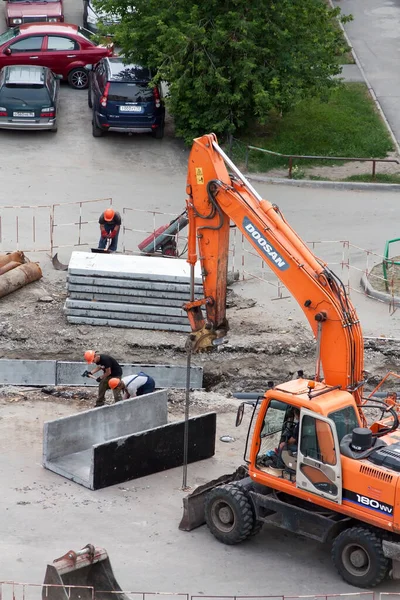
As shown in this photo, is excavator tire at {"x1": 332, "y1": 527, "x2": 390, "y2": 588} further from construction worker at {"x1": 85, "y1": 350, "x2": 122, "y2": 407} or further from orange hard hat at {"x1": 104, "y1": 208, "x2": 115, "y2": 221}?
orange hard hat at {"x1": 104, "y1": 208, "x2": 115, "y2": 221}

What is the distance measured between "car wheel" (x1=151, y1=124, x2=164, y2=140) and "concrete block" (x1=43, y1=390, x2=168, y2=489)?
13.5 m

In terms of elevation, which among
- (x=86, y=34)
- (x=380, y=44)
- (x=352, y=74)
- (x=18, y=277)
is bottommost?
(x=18, y=277)

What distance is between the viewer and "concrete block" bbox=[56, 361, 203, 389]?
811 inches

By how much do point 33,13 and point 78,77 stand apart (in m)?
4.39

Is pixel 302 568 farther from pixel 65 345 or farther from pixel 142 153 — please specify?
pixel 142 153

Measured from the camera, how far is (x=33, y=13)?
37.0 metres

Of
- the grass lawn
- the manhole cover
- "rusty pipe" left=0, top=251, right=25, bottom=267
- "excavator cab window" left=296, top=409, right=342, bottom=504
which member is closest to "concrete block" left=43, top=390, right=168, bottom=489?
the manhole cover

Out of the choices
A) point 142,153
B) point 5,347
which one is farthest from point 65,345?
point 142,153

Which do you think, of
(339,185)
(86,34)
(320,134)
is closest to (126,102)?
(320,134)

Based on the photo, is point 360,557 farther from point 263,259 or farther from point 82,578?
point 263,259

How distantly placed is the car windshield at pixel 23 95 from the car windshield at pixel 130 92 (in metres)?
1.61

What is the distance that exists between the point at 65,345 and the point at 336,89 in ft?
41.3

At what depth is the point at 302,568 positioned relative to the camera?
1532 cm

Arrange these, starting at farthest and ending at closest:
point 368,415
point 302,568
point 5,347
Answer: point 5,347
point 368,415
point 302,568
